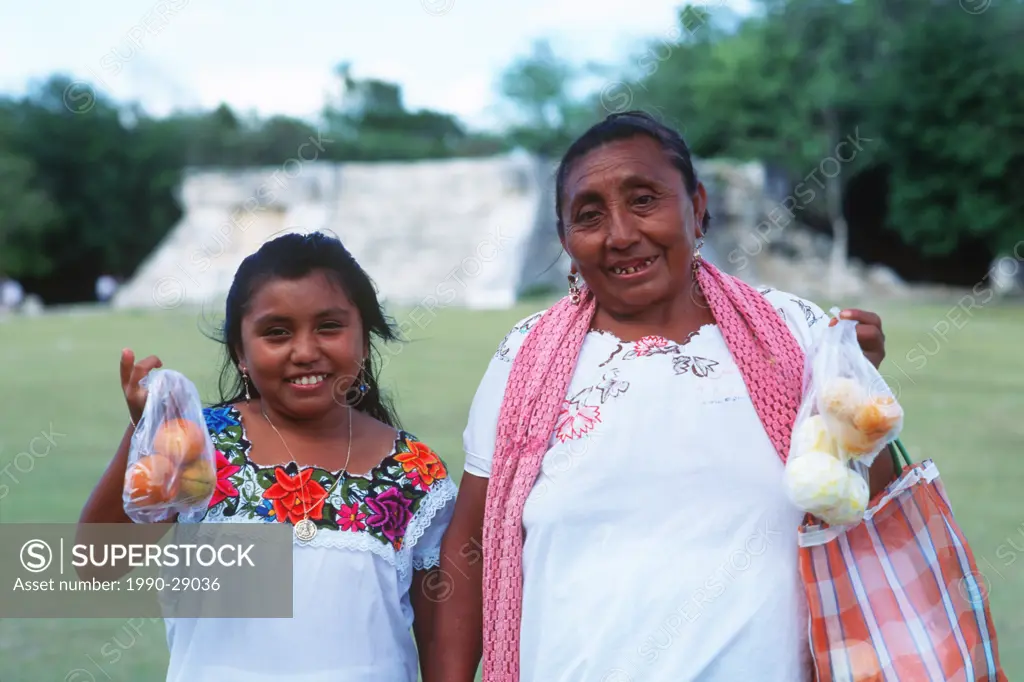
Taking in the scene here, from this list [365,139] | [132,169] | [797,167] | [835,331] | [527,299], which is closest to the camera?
[835,331]

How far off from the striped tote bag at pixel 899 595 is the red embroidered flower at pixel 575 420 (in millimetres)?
480

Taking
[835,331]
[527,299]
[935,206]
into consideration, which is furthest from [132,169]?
[835,331]

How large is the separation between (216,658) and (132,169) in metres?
42.1

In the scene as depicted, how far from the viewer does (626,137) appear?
2346 mm

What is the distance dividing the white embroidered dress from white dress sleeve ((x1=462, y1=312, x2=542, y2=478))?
6.1 inches

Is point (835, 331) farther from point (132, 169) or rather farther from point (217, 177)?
point (132, 169)

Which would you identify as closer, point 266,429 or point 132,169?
point 266,429

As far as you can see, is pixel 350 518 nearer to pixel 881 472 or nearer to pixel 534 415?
pixel 534 415

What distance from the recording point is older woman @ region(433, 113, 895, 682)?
2.08 metres

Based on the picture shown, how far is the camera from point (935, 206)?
29.9m

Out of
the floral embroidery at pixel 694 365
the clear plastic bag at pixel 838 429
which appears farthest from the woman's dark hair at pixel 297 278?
the clear plastic bag at pixel 838 429

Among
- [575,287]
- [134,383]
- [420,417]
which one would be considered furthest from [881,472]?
[420,417]

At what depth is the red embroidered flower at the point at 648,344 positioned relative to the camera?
2287 mm

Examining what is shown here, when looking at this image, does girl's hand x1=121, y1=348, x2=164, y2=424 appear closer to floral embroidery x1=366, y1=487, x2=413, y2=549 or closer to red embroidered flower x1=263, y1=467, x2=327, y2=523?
red embroidered flower x1=263, y1=467, x2=327, y2=523
